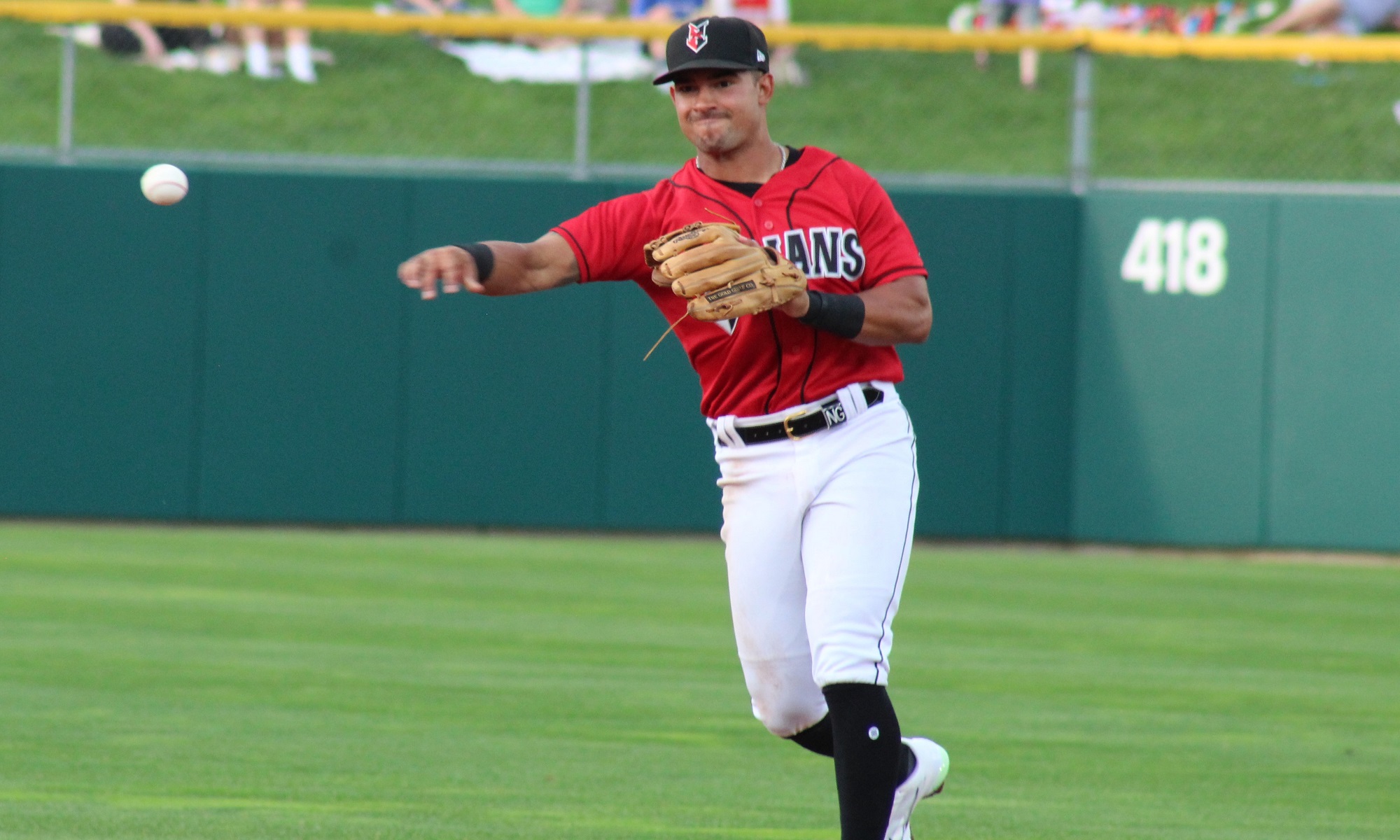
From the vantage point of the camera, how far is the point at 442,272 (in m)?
4.39

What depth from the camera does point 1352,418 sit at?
1348cm

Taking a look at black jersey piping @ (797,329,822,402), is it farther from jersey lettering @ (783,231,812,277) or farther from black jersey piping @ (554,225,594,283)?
black jersey piping @ (554,225,594,283)

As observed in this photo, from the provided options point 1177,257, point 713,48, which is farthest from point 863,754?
point 1177,257

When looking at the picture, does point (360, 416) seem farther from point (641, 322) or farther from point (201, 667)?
point (201, 667)

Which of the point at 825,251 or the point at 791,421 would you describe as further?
the point at 825,251

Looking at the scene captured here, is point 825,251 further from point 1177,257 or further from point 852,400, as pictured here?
point 1177,257

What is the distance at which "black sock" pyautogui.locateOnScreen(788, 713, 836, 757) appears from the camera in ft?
16.0

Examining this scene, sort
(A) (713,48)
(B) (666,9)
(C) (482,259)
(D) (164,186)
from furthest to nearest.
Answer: (B) (666,9) < (D) (164,186) < (A) (713,48) < (C) (482,259)

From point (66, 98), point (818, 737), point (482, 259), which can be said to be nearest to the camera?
point (482, 259)

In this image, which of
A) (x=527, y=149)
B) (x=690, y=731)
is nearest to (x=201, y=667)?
(x=690, y=731)

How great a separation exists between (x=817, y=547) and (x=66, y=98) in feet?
34.9

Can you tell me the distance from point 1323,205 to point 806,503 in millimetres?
9877

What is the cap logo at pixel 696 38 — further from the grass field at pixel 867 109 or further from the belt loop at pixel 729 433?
the grass field at pixel 867 109

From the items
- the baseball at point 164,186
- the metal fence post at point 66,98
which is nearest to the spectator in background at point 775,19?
the metal fence post at point 66,98
